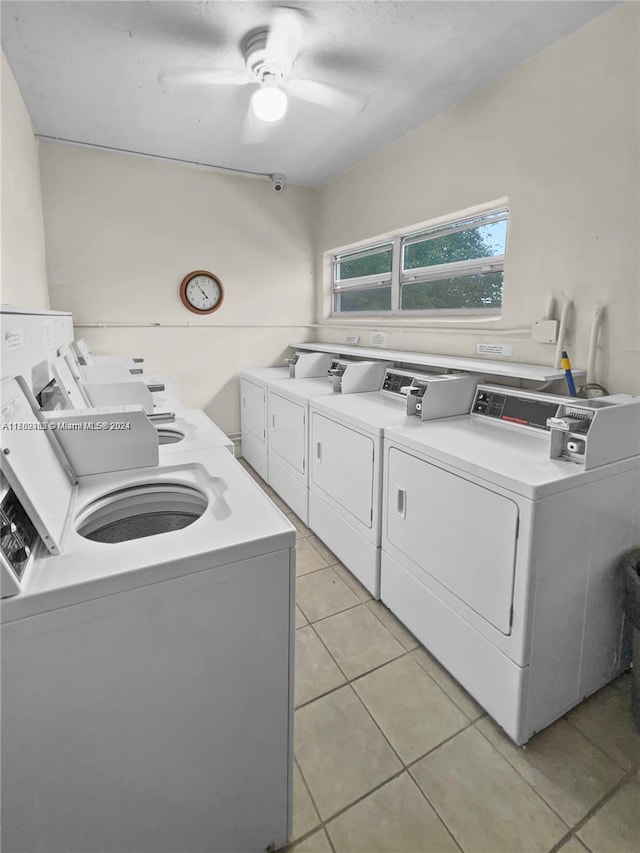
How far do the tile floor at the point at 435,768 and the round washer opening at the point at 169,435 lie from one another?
3.57 feet

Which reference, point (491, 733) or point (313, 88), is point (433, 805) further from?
point (313, 88)

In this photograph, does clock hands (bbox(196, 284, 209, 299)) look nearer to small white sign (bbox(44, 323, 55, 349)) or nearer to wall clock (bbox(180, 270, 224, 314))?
wall clock (bbox(180, 270, 224, 314))

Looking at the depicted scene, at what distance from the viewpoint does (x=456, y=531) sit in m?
1.62

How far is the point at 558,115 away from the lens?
80.0 inches

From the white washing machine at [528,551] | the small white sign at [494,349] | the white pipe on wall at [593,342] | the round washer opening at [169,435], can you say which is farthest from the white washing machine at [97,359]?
the white pipe on wall at [593,342]

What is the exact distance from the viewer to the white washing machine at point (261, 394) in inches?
140

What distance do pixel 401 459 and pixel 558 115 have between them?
1764mm

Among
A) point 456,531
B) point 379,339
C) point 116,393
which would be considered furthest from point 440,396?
point 116,393

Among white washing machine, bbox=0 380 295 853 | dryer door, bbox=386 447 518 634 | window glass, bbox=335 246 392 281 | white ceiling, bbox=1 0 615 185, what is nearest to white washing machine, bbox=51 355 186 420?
white washing machine, bbox=0 380 295 853

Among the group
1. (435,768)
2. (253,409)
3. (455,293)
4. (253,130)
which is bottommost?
(435,768)

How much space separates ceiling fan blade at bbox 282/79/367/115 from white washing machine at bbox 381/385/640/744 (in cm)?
196

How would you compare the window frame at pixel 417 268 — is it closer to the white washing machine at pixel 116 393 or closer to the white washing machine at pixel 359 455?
the white washing machine at pixel 359 455

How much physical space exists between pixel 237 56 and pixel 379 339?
76.1 inches

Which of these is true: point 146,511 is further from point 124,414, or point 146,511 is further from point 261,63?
point 261,63
